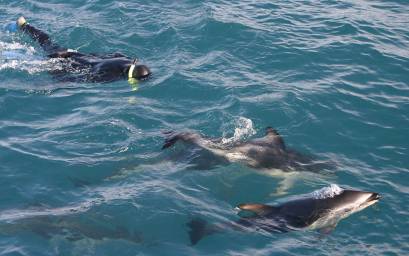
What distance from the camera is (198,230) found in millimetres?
11094

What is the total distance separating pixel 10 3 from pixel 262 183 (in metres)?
14.4

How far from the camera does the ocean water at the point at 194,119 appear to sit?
1120cm

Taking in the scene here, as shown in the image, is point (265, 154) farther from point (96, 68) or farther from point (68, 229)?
point (96, 68)

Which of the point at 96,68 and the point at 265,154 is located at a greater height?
the point at 96,68

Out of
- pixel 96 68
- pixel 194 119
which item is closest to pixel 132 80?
pixel 96 68

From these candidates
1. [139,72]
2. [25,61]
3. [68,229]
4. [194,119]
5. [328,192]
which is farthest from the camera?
[25,61]

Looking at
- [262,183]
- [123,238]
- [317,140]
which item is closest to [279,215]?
[262,183]

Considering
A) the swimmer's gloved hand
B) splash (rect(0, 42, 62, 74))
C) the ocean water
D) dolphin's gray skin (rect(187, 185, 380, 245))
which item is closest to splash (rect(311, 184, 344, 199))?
dolphin's gray skin (rect(187, 185, 380, 245))

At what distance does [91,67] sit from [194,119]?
151 inches

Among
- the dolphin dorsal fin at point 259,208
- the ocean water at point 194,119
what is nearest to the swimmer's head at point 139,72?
the ocean water at point 194,119

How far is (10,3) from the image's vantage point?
74.4 ft

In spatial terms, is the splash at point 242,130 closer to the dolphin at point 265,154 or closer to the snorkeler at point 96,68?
the dolphin at point 265,154

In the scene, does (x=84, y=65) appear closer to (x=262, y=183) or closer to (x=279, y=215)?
(x=262, y=183)

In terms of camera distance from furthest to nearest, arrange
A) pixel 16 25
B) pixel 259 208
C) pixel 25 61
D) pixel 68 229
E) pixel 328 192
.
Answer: pixel 16 25
pixel 25 61
pixel 328 192
pixel 259 208
pixel 68 229
